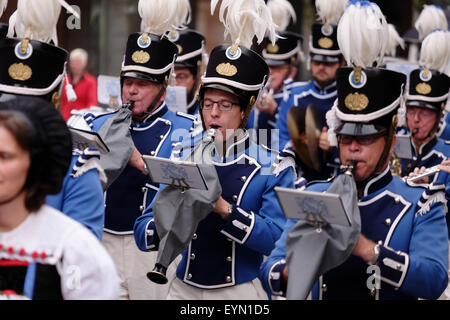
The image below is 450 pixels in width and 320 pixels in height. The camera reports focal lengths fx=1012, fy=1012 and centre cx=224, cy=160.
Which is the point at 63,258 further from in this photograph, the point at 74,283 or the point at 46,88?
the point at 46,88

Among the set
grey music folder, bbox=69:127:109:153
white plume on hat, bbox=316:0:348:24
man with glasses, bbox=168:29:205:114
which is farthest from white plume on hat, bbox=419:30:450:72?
grey music folder, bbox=69:127:109:153

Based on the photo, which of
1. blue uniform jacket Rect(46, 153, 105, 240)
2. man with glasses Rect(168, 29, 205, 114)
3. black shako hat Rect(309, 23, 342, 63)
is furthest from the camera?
black shako hat Rect(309, 23, 342, 63)

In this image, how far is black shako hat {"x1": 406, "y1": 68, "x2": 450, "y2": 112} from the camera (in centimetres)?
827

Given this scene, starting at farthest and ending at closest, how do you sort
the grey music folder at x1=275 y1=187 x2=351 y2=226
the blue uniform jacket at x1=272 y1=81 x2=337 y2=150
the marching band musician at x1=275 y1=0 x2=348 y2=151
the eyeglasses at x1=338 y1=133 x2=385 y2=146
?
the marching band musician at x1=275 y1=0 x2=348 y2=151, the blue uniform jacket at x1=272 y1=81 x2=337 y2=150, the eyeglasses at x1=338 y1=133 x2=385 y2=146, the grey music folder at x1=275 y1=187 x2=351 y2=226

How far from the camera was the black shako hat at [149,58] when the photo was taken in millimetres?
6910

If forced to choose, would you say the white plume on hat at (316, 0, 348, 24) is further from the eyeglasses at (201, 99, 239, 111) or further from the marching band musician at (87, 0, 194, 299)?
the eyeglasses at (201, 99, 239, 111)

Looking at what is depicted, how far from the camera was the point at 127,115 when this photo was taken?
6.63 meters

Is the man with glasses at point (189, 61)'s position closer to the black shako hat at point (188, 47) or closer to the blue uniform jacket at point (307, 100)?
the black shako hat at point (188, 47)

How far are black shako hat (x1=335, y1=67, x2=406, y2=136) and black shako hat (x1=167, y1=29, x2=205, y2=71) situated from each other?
14.0 feet

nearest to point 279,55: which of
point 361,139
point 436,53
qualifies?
point 436,53

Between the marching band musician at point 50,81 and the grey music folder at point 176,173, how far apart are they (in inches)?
15.6

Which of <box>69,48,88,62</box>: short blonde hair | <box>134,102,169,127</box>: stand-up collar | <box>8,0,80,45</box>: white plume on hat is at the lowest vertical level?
<box>69,48,88,62</box>: short blonde hair

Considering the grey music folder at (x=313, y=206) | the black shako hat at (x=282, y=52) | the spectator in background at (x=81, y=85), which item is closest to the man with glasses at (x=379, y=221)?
the grey music folder at (x=313, y=206)

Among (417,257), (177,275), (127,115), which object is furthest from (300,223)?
(127,115)
